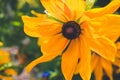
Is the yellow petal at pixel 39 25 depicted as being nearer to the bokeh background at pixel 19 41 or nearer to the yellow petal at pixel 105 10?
the yellow petal at pixel 105 10

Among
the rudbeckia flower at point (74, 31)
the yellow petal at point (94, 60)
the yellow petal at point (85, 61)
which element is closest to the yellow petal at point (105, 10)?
the rudbeckia flower at point (74, 31)

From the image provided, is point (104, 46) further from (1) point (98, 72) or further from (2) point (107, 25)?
(1) point (98, 72)

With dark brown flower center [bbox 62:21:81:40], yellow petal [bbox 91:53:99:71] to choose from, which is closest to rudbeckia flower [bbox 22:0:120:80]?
dark brown flower center [bbox 62:21:81:40]

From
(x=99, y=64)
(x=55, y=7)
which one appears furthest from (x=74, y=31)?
(x=99, y=64)

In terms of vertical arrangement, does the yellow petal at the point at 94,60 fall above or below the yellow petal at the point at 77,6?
below

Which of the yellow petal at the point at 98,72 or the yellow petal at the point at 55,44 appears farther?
the yellow petal at the point at 98,72

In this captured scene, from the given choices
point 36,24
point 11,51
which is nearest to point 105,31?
point 36,24

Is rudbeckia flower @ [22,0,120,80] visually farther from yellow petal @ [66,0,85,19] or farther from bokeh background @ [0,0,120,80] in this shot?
bokeh background @ [0,0,120,80]
